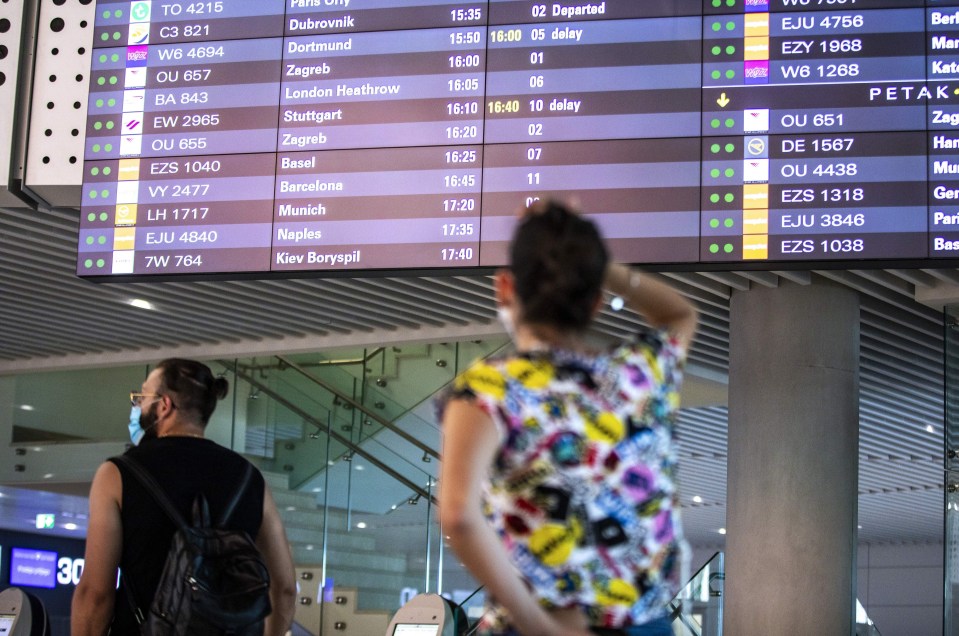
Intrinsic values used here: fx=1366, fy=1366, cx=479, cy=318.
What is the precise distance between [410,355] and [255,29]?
4.92 m

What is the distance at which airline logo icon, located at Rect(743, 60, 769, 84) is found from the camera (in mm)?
6168

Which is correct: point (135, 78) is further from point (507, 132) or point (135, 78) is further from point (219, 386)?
point (219, 386)

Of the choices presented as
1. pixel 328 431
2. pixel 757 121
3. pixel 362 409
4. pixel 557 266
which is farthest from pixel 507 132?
pixel 328 431

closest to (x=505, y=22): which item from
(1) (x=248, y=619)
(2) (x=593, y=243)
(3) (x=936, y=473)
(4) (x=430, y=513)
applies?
(1) (x=248, y=619)

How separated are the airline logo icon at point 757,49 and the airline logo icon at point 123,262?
A: 10.1ft

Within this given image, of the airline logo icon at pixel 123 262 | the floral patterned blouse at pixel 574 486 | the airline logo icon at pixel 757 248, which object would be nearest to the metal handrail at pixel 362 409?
the airline logo icon at pixel 123 262

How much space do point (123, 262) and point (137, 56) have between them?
112 cm

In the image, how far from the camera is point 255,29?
6.86 meters

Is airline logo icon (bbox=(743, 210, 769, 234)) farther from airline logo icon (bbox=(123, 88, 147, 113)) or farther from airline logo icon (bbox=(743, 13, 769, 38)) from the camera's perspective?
airline logo icon (bbox=(123, 88, 147, 113))

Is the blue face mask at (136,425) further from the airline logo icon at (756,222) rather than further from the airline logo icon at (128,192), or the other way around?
the airline logo icon at (128,192)

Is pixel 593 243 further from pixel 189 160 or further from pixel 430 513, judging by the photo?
pixel 430 513

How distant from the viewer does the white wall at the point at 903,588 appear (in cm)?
2245

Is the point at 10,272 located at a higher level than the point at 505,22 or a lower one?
lower

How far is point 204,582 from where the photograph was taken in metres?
2.94
